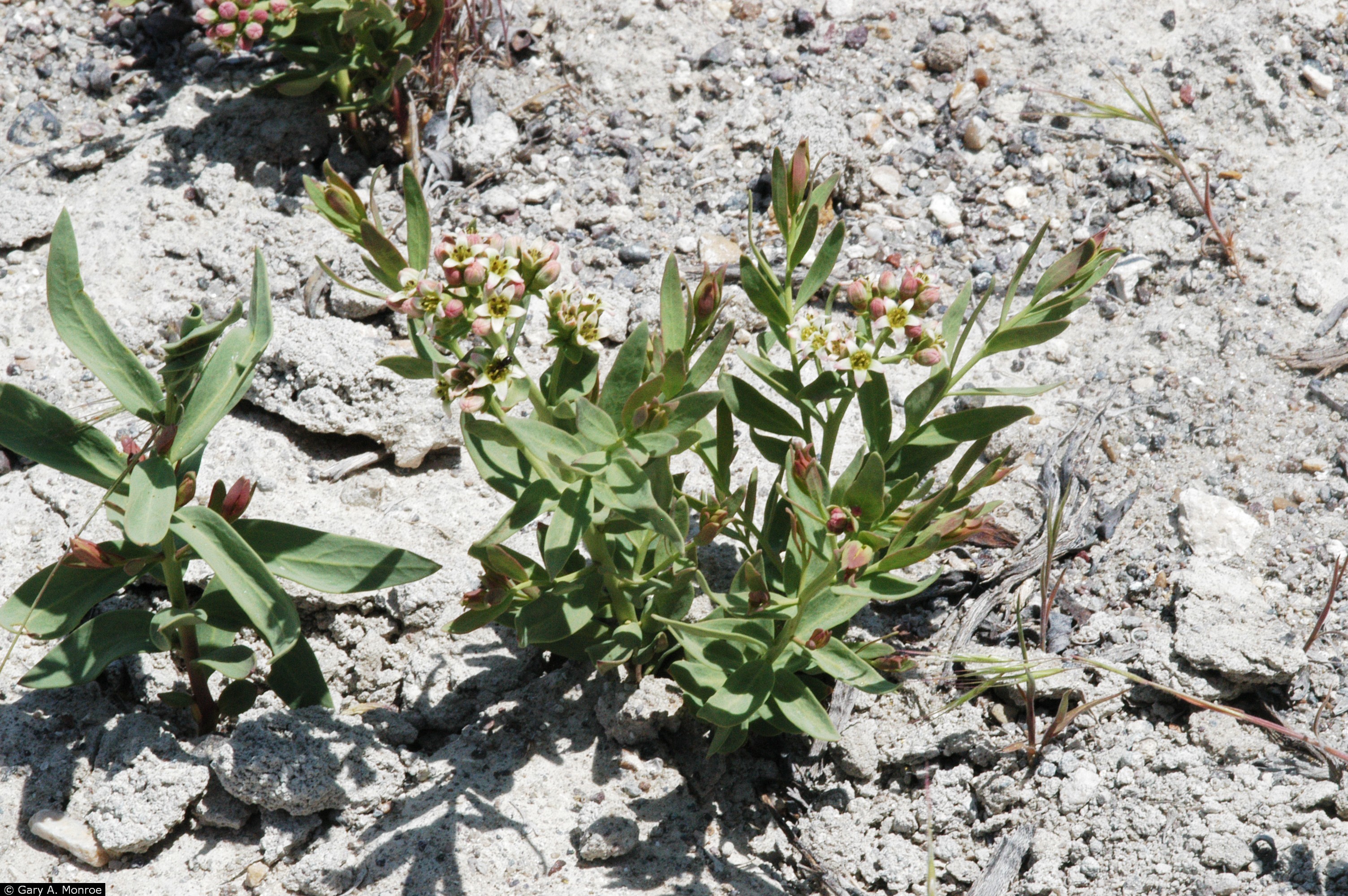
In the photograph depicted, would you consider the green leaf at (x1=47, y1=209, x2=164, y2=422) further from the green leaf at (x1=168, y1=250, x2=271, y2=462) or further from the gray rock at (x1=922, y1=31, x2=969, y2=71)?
the gray rock at (x1=922, y1=31, x2=969, y2=71)

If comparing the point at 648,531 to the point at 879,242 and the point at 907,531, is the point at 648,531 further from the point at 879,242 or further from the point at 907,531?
the point at 879,242

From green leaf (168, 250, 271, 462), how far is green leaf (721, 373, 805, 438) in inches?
45.7

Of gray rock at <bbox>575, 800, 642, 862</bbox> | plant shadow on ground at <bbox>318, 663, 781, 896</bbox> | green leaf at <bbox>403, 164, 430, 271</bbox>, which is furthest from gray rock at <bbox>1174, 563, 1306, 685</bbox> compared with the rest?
green leaf at <bbox>403, 164, 430, 271</bbox>

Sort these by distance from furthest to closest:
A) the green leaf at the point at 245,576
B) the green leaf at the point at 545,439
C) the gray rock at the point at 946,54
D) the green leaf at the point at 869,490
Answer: the gray rock at the point at 946,54
the green leaf at the point at 869,490
the green leaf at the point at 245,576
the green leaf at the point at 545,439

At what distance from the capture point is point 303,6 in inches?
147

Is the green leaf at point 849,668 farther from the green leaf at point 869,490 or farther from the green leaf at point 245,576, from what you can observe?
the green leaf at point 245,576

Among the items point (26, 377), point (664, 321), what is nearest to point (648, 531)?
point (664, 321)

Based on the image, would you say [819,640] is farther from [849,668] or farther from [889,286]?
[889,286]

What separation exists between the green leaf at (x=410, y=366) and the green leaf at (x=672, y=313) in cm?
58

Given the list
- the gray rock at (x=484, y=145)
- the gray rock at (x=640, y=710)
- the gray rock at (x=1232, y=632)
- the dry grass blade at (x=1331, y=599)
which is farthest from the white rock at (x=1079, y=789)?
the gray rock at (x=484, y=145)

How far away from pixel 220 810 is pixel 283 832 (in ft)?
0.60

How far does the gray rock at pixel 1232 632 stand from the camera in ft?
8.82

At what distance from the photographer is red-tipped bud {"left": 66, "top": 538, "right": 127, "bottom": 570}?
238cm

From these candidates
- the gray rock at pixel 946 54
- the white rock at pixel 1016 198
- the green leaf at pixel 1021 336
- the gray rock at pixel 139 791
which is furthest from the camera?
the gray rock at pixel 946 54
